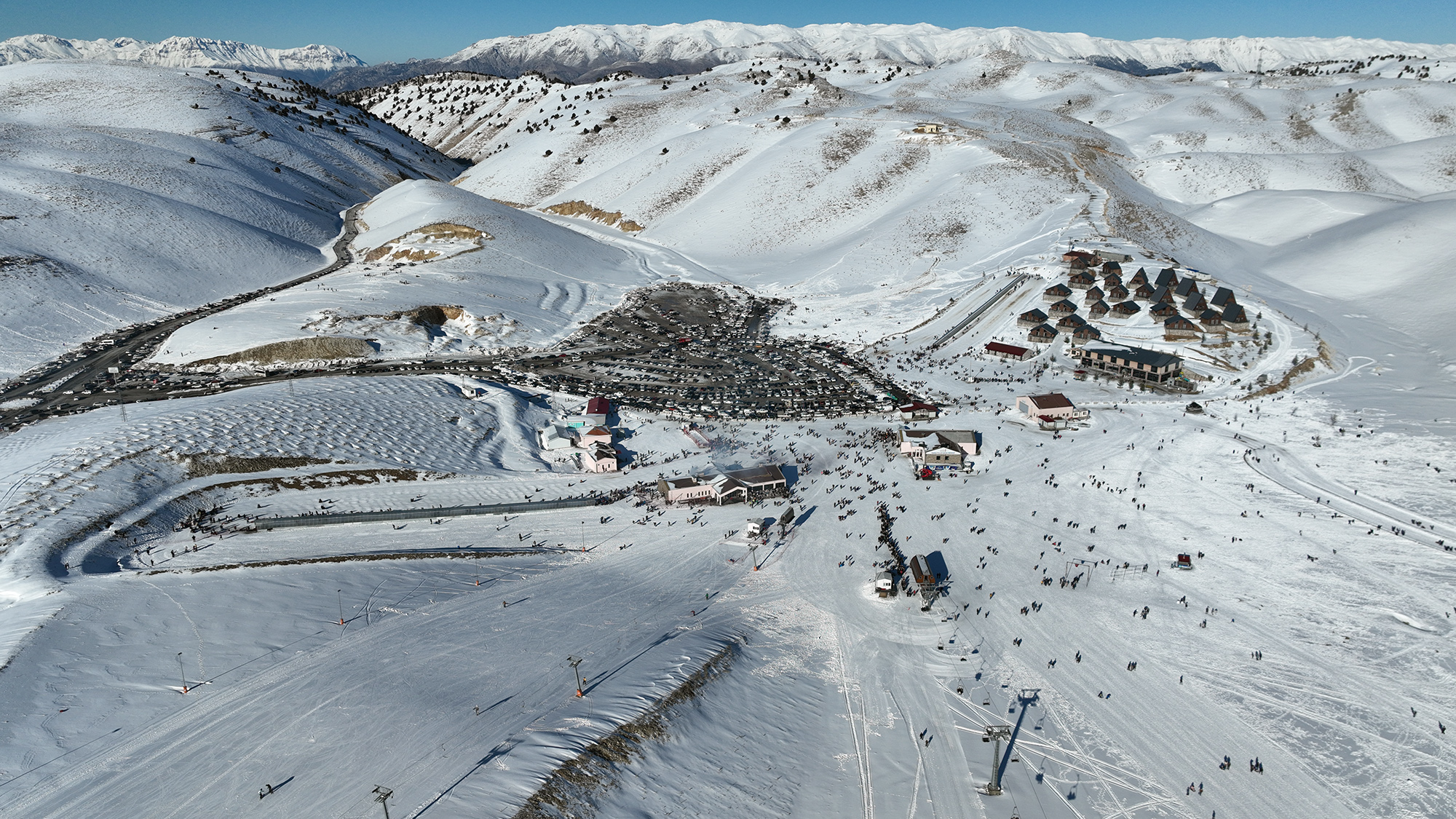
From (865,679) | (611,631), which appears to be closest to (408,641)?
(611,631)

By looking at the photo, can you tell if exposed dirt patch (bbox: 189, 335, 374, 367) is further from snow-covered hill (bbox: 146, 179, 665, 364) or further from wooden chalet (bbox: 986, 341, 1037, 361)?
wooden chalet (bbox: 986, 341, 1037, 361)

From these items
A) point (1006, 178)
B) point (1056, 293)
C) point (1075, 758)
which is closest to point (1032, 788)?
point (1075, 758)

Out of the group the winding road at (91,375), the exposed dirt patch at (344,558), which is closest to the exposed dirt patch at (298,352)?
the winding road at (91,375)

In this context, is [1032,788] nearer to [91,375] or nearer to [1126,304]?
[1126,304]

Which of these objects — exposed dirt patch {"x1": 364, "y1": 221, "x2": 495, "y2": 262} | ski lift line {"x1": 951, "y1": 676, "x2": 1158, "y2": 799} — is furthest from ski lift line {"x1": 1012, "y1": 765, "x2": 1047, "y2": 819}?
exposed dirt patch {"x1": 364, "y1": 221, "x2": 495, "y2": 262}

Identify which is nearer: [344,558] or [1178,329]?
[344,558]

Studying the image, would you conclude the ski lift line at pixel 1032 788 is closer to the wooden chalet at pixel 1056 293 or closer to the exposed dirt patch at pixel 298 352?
the wooden chalet at pixel 1056 293

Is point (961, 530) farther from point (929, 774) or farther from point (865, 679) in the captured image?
point (929, 774)
